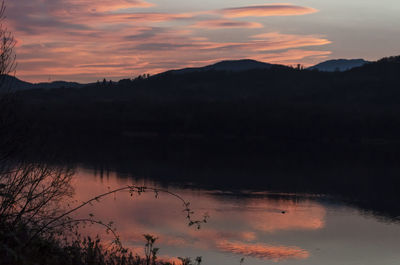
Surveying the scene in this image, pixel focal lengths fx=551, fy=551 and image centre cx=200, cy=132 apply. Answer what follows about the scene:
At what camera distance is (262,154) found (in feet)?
260

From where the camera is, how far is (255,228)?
32.6m

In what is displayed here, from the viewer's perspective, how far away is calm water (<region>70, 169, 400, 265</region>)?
1030 inches

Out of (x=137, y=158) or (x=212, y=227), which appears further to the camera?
(x=137, y=158)

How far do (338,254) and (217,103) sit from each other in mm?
115426

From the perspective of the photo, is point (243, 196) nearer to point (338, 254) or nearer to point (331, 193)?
point (331, 193)

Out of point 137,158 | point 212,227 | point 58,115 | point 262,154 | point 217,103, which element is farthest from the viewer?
point 217,103

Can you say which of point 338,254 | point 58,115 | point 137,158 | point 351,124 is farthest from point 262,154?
point 58,115

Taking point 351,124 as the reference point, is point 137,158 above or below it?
below

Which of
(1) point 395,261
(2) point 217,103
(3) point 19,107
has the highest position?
(2) point 217,103

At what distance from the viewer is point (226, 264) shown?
2391 cm

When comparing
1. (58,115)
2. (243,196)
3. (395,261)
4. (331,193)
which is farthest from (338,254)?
(58,115)

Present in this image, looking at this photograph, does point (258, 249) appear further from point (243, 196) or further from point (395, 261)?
point (243, 196)

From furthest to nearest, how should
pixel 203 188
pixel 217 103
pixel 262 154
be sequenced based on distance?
pixel 217 103
pixel 262 154
pixel 203 188

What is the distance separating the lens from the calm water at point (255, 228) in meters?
26.2
